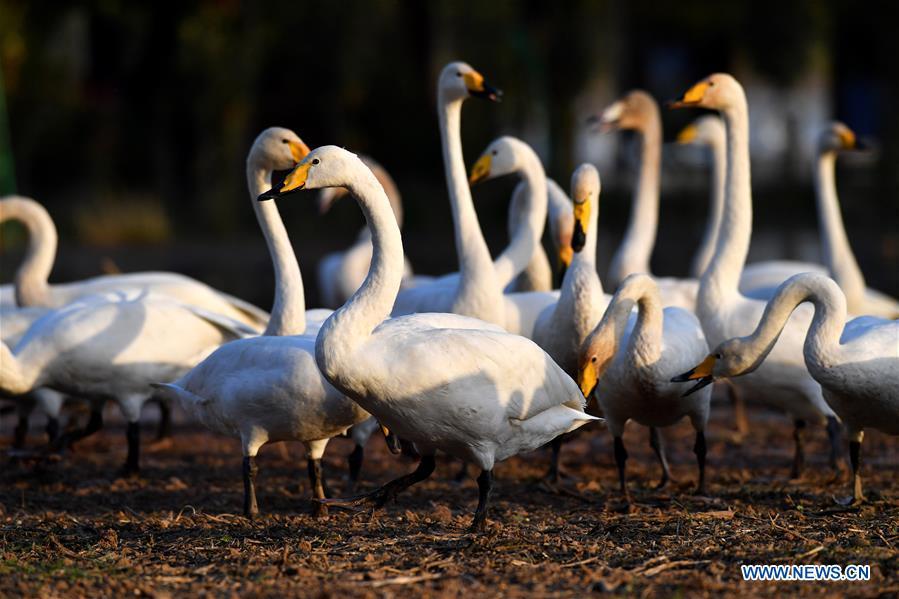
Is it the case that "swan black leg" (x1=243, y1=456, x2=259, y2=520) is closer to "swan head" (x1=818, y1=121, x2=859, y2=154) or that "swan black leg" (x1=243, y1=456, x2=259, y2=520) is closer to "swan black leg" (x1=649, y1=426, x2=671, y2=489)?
"swan black leg" (x1=649, y1=426, x2=671, y2=489)

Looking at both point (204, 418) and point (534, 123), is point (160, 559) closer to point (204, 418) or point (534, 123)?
point (204, 418)

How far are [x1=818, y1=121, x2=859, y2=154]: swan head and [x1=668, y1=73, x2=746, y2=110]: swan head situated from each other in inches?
101

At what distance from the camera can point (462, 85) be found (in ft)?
28.1

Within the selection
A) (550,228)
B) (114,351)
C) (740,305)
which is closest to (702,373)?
(740,305)

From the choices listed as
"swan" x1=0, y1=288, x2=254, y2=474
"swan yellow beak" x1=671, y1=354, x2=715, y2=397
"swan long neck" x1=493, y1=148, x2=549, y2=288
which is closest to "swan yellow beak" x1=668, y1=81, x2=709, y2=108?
"swan long neck" x1=493, y1=148, x2=549, y2=288

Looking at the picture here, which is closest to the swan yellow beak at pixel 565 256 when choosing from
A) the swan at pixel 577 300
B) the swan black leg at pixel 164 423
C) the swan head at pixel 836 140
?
the swan at pixel 577 300

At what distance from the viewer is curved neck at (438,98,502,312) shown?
26.4 feet

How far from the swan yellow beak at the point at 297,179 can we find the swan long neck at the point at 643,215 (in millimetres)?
4634

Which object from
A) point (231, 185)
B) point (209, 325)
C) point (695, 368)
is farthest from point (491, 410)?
point (231, 185)

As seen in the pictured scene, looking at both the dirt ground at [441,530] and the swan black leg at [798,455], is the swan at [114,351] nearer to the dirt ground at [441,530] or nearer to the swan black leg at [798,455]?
the dirt ground at [441,530]

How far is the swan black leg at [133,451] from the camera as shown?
8180 millimetres

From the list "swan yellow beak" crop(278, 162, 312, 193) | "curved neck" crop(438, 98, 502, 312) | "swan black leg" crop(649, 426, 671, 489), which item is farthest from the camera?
"curved neck" crop(438, 98, 502, 312)

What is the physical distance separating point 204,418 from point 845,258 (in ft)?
17.7

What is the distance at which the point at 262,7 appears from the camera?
24703 mm
